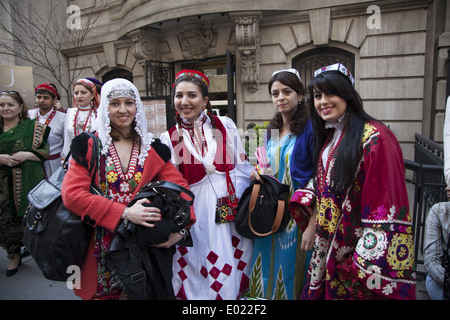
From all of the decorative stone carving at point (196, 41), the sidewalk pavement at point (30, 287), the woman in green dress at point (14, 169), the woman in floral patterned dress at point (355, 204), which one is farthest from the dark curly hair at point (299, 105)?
the decorative stone carving at point (196, 41)

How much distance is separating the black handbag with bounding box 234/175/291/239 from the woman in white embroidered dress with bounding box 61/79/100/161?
8.80ft

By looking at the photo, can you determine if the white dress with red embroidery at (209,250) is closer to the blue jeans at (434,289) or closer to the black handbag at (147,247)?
the black handbag at (147,247)

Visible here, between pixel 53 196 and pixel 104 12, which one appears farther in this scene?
pixel 104 12

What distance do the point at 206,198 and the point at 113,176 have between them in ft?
2.80

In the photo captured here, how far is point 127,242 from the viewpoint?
1817 mm

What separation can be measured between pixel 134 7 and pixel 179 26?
1.58 meters

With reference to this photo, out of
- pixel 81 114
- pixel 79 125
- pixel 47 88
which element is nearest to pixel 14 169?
pixel 79 125

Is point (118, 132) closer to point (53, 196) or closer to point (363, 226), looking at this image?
point (53, 196)

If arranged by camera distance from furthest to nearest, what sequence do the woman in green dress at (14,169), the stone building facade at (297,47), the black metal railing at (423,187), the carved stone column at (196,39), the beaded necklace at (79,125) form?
the carved stone column at (196,39)
the stone building facade at (297,47)
the beaded necklace at (79,125)
the woman in green dress at (14,169)
the black metal railing at (423,187)

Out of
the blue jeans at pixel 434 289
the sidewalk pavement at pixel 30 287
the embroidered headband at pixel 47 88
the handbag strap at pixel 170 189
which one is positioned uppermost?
the embroidered headband at pixel 47 88

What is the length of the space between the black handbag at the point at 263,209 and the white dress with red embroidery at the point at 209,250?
250mm

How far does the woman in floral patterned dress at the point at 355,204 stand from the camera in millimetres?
1490

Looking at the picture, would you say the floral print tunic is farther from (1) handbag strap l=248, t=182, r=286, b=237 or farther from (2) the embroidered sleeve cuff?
(1) handbag strap l=248, t=182, r=286, b=237

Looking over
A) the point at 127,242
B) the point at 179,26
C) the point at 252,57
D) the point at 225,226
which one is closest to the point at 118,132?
the point at 127,242
